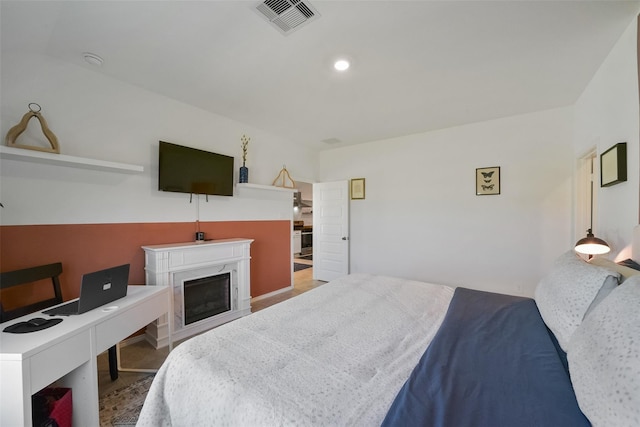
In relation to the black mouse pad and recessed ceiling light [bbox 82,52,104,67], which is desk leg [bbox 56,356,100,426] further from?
recessed ceiling light [bbox 82,52,104,67]

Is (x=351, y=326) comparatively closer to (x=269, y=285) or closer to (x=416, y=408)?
(x=416, y=408)

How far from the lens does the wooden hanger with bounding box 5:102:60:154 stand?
1.86 metres

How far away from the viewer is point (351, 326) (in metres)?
1.43

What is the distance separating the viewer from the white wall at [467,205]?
3.16m

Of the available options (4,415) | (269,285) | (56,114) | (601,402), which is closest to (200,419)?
(4,415)

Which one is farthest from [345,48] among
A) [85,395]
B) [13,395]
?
[85,395]

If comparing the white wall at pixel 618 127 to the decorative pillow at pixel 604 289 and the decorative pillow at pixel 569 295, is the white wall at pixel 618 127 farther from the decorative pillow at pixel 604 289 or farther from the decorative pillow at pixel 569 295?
the decorative pillow at pixel 604 289

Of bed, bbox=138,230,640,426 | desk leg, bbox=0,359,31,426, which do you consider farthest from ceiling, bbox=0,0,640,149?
desk leg, bbox=0,359,31,426

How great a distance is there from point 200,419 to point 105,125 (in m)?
2.77

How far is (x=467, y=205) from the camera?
3.66 m

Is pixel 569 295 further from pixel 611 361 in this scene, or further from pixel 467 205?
pixel 467 205

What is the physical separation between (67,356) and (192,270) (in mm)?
1409

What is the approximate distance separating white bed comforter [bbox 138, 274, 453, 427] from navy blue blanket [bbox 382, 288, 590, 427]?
8cm

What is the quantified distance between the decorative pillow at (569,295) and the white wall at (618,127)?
72cm
